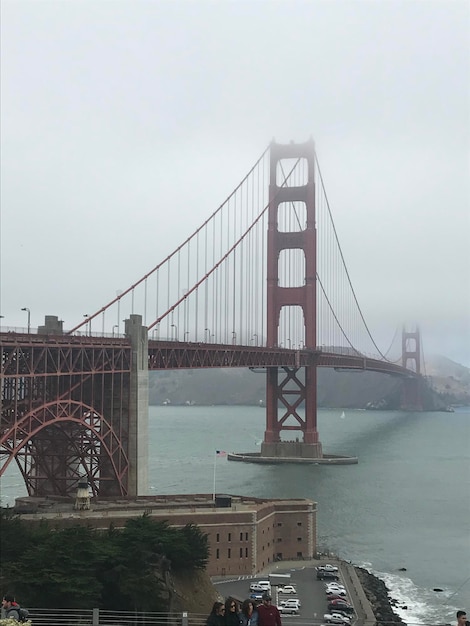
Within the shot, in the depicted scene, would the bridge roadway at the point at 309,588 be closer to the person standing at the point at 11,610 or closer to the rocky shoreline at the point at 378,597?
the rocky shoreline at the point at 378,597

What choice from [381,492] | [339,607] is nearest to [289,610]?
[339,607]

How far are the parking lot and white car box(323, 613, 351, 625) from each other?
18 cm

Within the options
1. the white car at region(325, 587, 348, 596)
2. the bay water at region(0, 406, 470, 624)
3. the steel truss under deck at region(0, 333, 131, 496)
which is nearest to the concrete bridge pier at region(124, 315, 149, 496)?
the steel truss under deck at region(0, 333, 131, 496)

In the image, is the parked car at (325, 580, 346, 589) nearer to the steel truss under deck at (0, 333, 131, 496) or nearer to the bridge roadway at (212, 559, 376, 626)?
the bridge roadway at (212, 559, 376, 626)

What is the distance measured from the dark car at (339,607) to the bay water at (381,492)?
2.23 m

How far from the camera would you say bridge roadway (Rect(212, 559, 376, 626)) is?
25.3m

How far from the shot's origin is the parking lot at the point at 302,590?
25406mm

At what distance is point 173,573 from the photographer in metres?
21.3

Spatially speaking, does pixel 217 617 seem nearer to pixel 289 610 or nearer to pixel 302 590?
pixel 289 610

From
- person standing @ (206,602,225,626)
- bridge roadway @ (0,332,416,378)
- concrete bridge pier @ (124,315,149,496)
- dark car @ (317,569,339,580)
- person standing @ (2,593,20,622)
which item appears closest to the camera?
person standing @ (206,602,225,626)

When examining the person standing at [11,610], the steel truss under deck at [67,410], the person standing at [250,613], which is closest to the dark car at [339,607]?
the steel truss under deck at [67,410]

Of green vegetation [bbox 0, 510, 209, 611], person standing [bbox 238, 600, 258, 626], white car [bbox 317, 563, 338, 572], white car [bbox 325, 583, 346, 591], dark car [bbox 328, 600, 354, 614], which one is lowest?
dark car [bbox 328, 600, 354, 614]

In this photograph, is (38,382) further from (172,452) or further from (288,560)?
(172,452)

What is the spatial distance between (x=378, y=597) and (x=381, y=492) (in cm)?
2270
